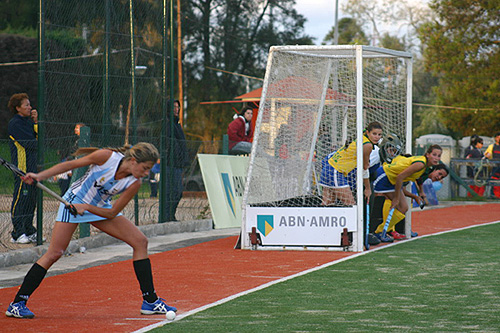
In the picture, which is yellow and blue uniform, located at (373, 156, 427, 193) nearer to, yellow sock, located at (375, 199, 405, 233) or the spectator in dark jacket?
yellow sock, located at (375, 199, 405, 233)

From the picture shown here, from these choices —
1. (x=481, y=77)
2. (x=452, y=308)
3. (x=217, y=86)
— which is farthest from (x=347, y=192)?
(x=217, y=86)

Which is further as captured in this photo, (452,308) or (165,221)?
(165,221)

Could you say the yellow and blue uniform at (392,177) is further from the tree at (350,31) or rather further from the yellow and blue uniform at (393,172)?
the tree at (350,31)

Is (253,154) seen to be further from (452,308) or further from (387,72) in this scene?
(452,308)

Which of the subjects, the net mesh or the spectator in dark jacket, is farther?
the spectator in dark jacket

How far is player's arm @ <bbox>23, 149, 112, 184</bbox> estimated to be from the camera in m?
6.52

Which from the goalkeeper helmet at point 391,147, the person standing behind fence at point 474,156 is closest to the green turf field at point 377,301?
the goalkeeper helmet at point 391,147

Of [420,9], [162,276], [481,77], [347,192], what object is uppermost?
[420,9]

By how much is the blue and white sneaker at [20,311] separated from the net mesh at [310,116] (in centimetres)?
580

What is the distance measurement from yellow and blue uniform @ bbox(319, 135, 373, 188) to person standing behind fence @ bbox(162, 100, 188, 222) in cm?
346

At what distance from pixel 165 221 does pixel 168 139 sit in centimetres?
149

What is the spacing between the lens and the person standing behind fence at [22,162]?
1115 centimetres

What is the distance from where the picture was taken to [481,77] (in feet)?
132

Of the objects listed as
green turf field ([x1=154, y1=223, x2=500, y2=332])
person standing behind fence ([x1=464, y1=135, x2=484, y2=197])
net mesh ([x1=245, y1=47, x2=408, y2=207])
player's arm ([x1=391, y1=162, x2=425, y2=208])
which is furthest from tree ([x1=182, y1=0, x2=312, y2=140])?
green turf field ([x1=154, y1=223, x2=500, y2=332])
